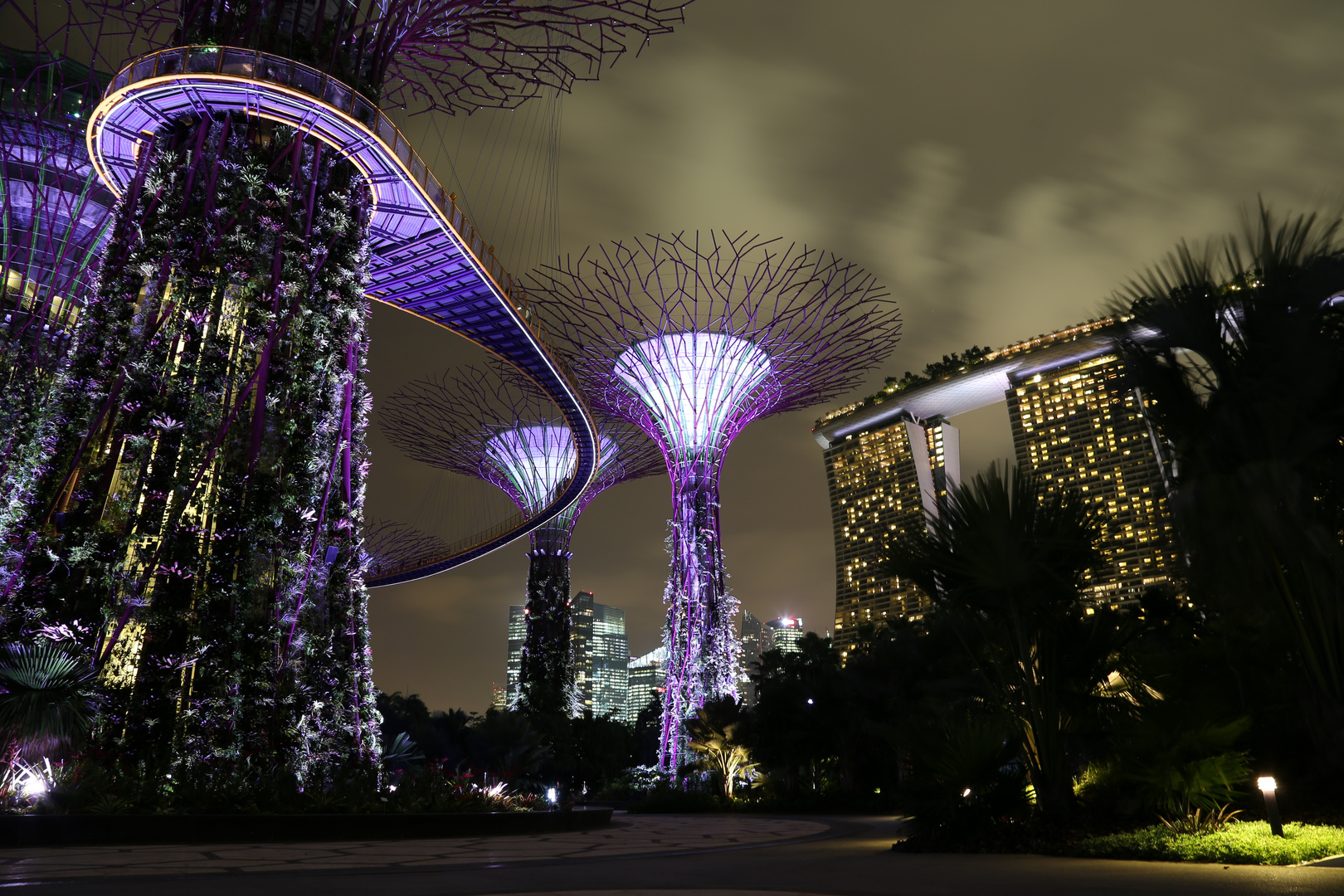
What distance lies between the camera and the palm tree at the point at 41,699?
9328 mm

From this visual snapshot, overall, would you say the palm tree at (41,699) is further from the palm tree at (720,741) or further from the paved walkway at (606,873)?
the palm tree at (720,741)

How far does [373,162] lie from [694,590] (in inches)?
575

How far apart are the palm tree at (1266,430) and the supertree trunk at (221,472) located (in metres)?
10.8

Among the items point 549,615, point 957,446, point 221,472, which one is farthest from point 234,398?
point 957,446

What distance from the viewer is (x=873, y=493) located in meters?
93.1

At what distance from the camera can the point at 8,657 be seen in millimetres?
9688

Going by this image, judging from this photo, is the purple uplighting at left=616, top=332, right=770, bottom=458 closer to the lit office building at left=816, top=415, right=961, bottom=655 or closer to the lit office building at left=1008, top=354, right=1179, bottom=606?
the lit office building at left=1008, top=354, right=1179, bottom=606

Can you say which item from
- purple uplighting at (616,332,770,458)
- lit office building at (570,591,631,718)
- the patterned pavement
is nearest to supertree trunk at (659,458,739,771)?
purple uplighting at (616,332,770,458)

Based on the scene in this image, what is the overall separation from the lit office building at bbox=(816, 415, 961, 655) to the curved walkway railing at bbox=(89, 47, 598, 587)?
66.5 metres

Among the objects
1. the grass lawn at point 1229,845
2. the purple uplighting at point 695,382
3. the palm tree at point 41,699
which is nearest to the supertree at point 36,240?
the palm tree at point 41,699

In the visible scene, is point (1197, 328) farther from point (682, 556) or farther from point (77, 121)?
point (77, 121)

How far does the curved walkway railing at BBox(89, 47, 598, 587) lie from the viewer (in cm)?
1269

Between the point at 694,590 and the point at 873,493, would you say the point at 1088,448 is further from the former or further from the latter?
the point at 694,590

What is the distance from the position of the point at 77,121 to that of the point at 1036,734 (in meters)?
22.3
